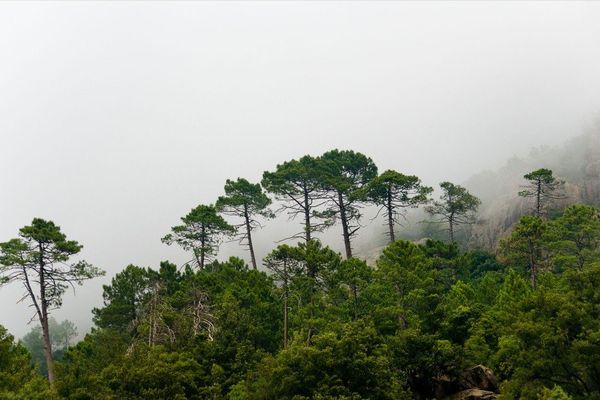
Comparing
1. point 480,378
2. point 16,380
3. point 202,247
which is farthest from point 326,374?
point 202,247

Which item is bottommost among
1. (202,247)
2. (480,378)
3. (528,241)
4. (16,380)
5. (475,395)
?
(475,395)

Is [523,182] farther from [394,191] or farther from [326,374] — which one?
[326,374]

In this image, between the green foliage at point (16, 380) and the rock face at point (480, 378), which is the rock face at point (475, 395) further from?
the green foliage at point (16, 380)

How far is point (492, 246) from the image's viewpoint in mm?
68812

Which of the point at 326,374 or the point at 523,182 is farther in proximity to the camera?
the point at 523,182

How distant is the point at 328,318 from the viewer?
29.0m

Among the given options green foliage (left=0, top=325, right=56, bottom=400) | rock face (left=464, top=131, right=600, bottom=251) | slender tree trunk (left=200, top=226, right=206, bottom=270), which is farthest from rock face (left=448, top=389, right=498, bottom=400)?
rock face (left=464, top=131, right=600, bottom=251)

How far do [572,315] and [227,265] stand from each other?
26296 millimetres

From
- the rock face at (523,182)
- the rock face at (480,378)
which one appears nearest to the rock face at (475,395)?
the rock face at (480,378)

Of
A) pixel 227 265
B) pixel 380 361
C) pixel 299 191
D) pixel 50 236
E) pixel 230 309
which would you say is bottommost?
pixel 380 361

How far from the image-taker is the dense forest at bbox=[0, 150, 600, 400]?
21203 mm

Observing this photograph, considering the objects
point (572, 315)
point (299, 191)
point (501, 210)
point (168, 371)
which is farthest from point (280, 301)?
point (501, 210)

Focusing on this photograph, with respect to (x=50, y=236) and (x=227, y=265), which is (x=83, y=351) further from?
(x=227, y=265)

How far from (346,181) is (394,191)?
19.6 feet
